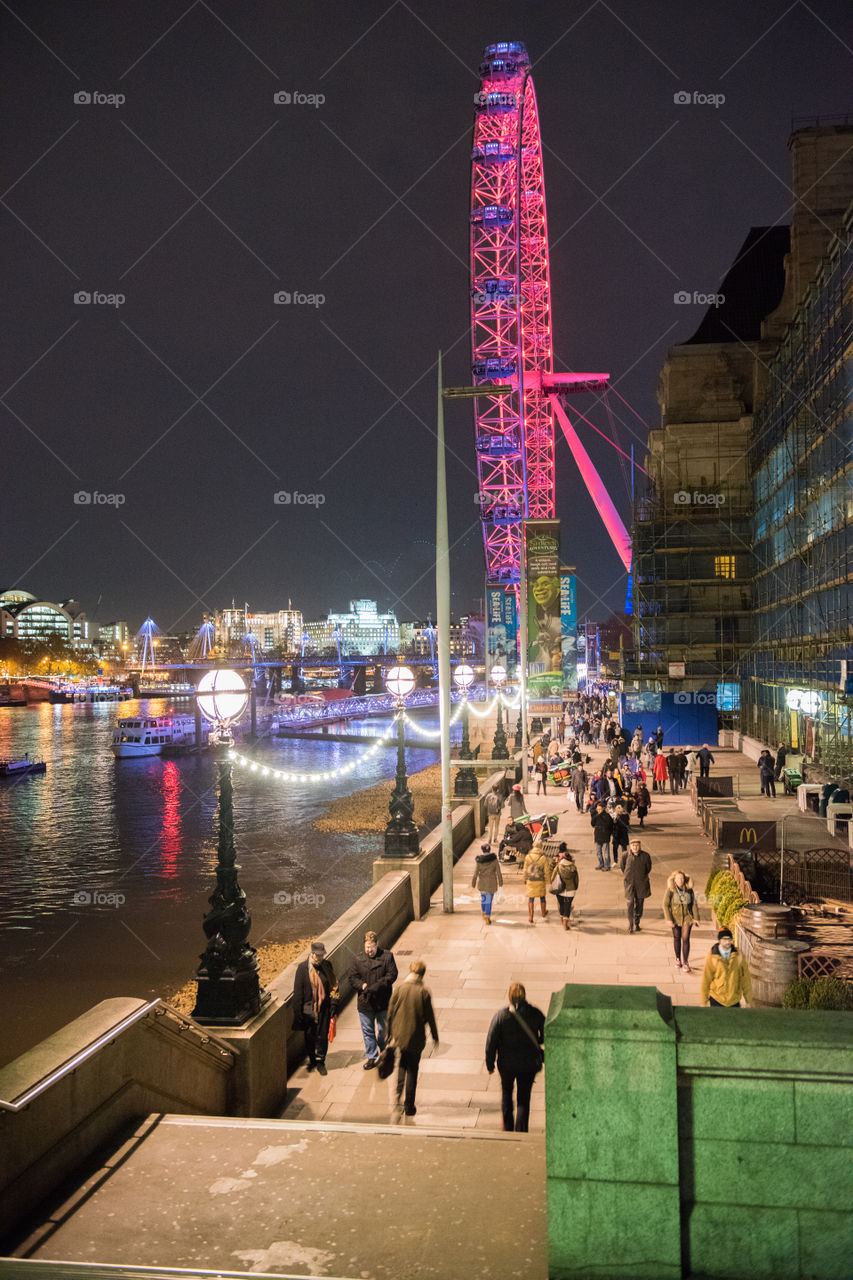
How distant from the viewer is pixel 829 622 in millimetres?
32375

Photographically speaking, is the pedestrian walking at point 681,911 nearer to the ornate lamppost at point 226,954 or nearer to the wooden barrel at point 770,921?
the wooden barrel at point 770,921

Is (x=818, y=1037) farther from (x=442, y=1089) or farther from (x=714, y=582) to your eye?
(x=714, y=582)

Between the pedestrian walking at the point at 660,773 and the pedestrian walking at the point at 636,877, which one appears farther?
the pedestrian walking at the point at 660,773

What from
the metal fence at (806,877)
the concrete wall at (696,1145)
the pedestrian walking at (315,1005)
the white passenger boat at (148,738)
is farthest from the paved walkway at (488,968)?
the white passenger boat at (148,738)

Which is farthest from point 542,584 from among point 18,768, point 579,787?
point 18,768

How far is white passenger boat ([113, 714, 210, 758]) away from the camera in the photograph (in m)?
76.8

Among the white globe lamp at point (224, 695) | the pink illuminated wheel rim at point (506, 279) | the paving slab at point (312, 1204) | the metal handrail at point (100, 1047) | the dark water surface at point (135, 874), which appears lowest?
the dark water surface at point (135, 874)

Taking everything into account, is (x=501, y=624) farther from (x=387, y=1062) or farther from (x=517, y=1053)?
(x=517, y=1053)

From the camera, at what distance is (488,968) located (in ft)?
43.7

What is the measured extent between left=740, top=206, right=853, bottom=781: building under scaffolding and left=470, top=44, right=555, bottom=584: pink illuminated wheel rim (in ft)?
55.5

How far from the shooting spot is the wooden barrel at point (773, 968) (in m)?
9.96

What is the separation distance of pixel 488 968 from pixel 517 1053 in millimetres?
5580

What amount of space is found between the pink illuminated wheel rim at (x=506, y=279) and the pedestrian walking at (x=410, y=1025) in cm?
4918

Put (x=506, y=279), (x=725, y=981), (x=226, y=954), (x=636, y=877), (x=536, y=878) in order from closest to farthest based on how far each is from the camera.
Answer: (x=226, y=954)
(x=725, y=981)
(x=636, y=877)
(x=536, y=878)
(x=506, y=279)
